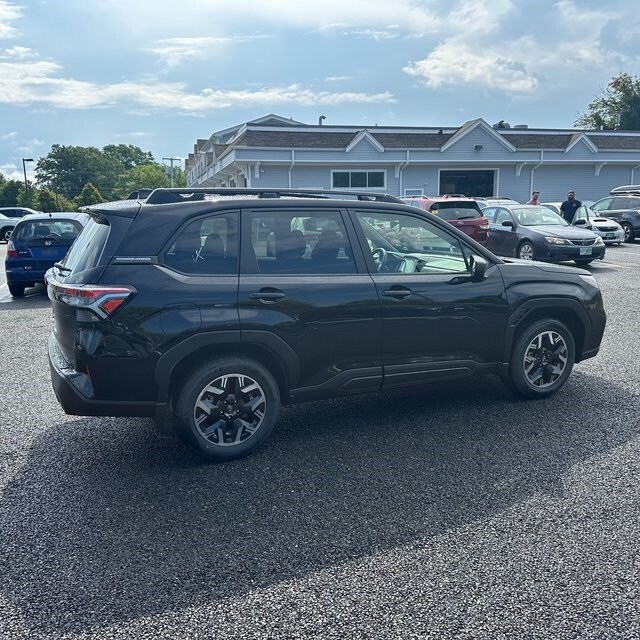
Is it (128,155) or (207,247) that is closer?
(207,247)

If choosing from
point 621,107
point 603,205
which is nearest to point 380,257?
point 603,205

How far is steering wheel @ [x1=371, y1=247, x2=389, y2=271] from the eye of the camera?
4.67m

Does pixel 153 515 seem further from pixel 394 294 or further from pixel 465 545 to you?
pixel 394 294

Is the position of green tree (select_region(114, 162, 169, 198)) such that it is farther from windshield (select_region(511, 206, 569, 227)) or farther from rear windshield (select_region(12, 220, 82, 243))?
rear windshield (select_region(12, 220, 82, 243))

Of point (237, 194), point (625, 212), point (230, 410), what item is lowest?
point (230, 410)

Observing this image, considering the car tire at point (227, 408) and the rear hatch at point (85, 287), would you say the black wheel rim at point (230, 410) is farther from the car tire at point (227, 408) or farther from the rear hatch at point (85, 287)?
the rear hatch at point (85, 287)

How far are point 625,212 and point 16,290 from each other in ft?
65.5

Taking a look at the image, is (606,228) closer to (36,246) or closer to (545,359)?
(545,359)

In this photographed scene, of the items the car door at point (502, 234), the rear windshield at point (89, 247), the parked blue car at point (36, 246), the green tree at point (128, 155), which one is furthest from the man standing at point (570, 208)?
the green tree at point (128, 155)

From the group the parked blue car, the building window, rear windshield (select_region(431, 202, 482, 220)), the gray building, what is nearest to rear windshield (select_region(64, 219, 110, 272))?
the parked blue car

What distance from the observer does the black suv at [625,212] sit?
21578mm

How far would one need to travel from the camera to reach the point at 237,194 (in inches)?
184

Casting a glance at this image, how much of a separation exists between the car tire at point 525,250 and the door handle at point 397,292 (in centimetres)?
1039

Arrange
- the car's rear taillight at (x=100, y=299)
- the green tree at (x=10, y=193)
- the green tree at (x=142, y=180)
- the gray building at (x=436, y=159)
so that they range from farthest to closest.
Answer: the green tree at (x=142, y=180) → the green tree at (x=10, y=193) → the gray building at (x=436, y=159) → the car's rear taillight at (x=100, y=299)
